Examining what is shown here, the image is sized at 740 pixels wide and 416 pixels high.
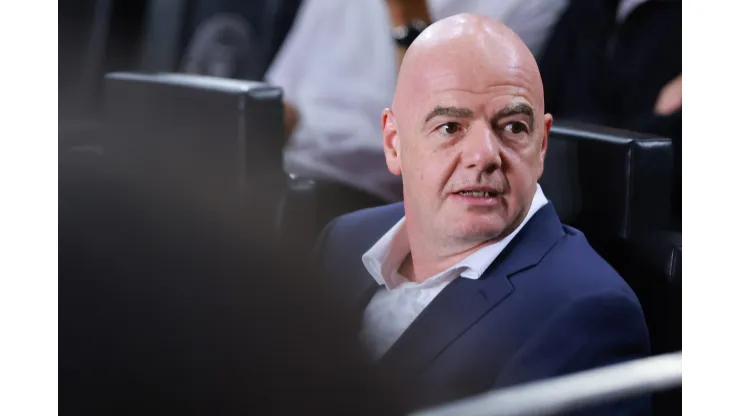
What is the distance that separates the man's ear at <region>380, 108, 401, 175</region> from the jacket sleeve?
34 cm

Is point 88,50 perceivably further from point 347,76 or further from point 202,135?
point 347,76

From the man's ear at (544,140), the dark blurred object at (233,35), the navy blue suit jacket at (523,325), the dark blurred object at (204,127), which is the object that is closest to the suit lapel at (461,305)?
the navy blue suit jacket at (523,325)

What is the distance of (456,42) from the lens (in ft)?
4.53

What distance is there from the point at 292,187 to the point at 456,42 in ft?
1.15

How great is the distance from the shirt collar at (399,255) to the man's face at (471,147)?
2cm

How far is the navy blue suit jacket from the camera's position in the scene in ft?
4.51

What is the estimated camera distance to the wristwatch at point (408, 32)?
147 cm

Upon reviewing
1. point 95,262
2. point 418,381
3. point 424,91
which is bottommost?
point 418,381

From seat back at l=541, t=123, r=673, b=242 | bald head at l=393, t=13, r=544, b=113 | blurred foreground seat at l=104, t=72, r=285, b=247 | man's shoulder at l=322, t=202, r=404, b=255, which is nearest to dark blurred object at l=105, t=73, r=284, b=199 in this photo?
blurred foreground seat at l=104, t=72, r=285, b=247

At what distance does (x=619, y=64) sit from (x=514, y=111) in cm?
35

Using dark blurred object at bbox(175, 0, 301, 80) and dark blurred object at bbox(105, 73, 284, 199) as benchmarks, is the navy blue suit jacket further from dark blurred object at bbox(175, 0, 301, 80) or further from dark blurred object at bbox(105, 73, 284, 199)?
dark blurred object at bbox(175, 0, 301, 80)
